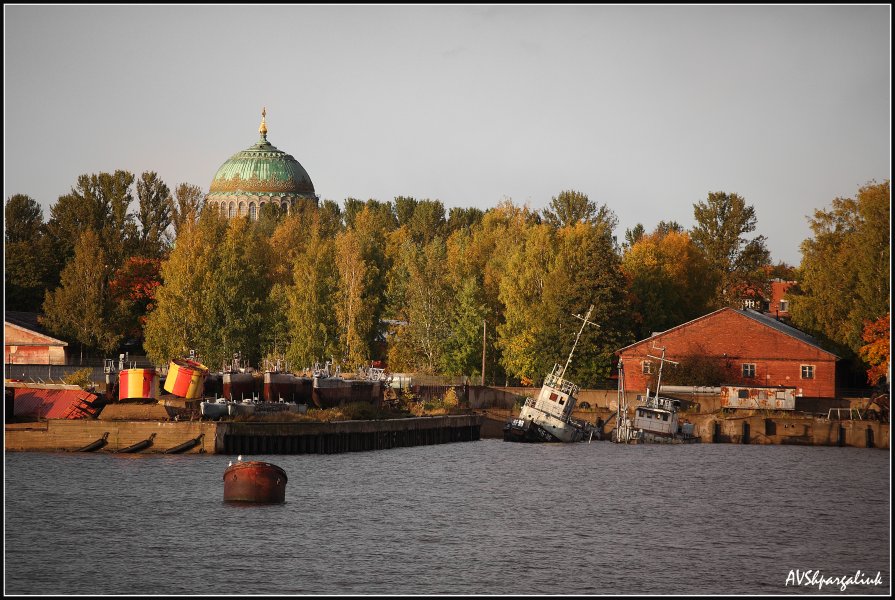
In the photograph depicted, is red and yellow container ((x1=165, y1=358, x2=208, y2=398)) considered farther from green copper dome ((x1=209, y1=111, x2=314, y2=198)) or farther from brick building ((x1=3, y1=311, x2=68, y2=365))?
green copper dome ((x1=209, y1=111, x2=314, y2=198))

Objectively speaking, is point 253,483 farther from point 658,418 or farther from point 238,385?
point 658,418

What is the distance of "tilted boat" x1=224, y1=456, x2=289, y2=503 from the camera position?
5434 centimetres

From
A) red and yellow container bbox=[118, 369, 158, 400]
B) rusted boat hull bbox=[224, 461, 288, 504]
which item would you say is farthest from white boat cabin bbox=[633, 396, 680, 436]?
rusted boat hull bbox=[224, 461, 288, 504]

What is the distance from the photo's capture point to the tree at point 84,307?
363 feet

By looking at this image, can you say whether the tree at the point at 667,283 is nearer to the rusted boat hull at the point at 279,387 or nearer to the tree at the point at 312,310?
the tree at the point at 312,310

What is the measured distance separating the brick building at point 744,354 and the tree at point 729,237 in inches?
1583

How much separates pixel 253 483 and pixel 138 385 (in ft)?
87.8

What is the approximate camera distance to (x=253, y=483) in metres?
54.3

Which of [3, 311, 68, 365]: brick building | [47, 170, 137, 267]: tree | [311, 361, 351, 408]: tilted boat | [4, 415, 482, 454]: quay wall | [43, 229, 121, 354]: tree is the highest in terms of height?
[47, 170, 137, 267]: tree

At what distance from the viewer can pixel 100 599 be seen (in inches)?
1463

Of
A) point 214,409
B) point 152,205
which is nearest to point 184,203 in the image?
point 152,205

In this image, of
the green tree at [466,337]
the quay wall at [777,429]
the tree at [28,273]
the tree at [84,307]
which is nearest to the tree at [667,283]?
the green tree at [466,337]

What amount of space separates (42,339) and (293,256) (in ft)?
94.4

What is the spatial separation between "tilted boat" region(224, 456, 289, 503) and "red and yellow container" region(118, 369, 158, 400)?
2570 centimetres
